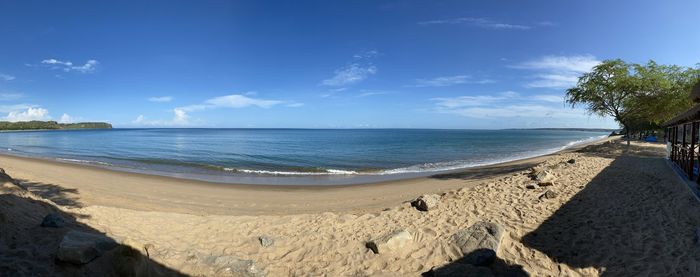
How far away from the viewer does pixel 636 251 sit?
20.8 ft

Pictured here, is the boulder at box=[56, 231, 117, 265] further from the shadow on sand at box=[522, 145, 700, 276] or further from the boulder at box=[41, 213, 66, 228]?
the shadow on sand at box=[522, 145, 700, 276]

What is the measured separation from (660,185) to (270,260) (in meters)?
12.0

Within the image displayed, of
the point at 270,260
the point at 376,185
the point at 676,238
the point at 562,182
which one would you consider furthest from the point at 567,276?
the point at 376,185

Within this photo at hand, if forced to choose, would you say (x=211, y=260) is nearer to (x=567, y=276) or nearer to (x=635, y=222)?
(x=567, y=276)

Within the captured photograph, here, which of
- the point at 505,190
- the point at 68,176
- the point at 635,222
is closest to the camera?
the point at 635,222

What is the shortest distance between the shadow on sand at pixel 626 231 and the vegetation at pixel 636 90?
18.1 meters

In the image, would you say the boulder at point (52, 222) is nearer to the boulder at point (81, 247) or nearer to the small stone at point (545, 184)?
the boulder at point (81, 247)

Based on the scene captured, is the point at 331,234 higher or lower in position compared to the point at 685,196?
lower

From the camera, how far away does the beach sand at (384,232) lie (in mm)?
5453

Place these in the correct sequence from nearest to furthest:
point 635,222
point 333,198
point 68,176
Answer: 1. point 635,222
2. point 333,198
3. point 68,176

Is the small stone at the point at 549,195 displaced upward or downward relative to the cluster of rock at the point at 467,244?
upward

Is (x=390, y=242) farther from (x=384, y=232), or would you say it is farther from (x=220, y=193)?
(x=220, y=193)

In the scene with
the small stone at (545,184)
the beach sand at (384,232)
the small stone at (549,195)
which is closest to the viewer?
the beach sand at (384,232)

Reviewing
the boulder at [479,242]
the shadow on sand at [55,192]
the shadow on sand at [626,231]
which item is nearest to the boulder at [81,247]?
the boulder at [479,242]
